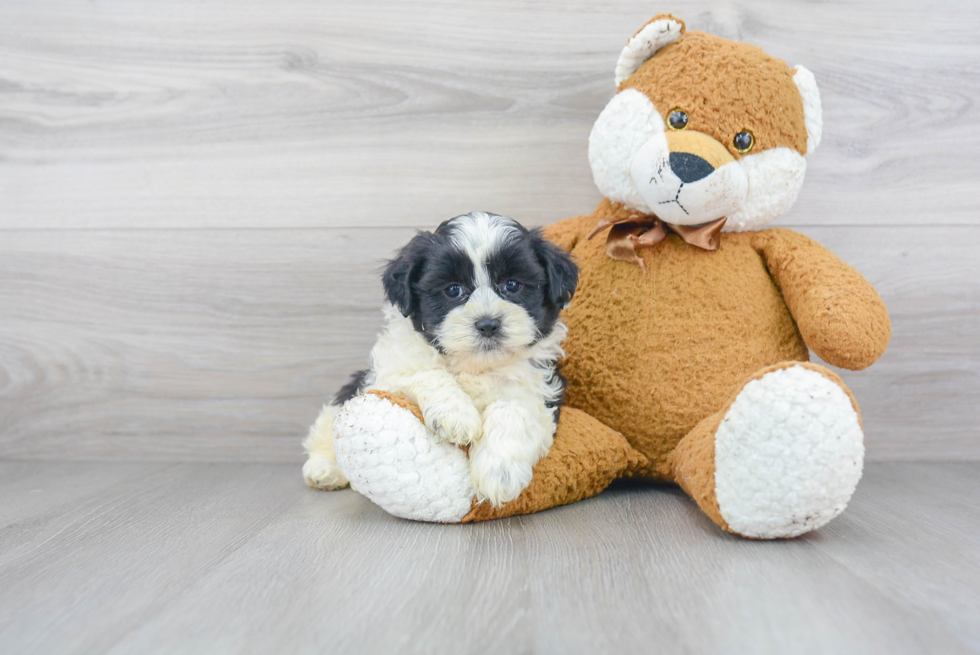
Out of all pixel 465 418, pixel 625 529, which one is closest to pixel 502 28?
pixel 465 418

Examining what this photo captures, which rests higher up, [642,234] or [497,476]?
[642,234]

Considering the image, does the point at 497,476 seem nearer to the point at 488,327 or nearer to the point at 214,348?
the point at 488,327

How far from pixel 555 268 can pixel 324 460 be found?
0.70 m

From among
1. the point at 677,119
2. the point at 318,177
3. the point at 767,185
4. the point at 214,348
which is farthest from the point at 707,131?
the point at 214,348

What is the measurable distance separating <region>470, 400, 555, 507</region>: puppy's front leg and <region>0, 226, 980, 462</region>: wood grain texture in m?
0.68

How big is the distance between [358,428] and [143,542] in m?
0.43

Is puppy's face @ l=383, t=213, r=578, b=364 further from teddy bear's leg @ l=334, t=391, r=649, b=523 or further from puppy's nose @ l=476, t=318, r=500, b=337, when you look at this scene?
teddy bear's leg @ l=334, t=391, r=649, b=523

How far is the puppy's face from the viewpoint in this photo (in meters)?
1.21

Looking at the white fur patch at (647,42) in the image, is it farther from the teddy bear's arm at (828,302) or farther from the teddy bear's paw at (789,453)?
the teddy bear's paw at (789,453)

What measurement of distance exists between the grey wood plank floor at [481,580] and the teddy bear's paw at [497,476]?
7 cm

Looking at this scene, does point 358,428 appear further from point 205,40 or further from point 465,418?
point 205,40

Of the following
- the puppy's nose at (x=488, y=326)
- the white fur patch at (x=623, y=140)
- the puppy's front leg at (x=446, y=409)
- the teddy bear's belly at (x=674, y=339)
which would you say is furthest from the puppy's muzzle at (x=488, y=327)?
the white fur patch at (x=623, y=140)

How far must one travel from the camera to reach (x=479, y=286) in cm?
124

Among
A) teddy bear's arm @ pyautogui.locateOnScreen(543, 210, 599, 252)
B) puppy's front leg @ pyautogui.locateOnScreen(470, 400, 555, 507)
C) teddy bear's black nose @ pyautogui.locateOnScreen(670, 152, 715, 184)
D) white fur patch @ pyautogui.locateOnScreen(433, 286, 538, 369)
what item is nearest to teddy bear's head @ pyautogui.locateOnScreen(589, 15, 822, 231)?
teddy bear's black nose @ pyautogui.locateOnScreen(670, 152, 715, 184)
